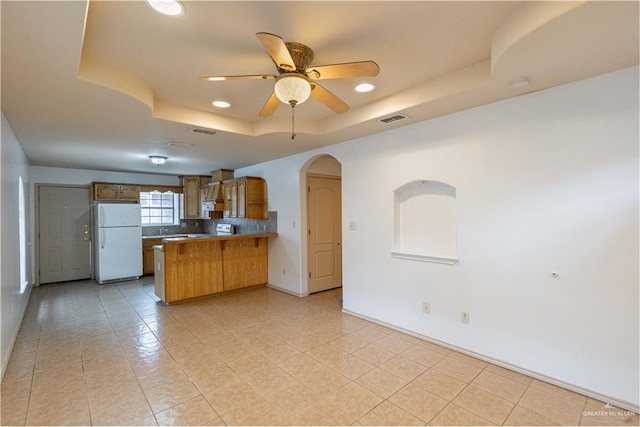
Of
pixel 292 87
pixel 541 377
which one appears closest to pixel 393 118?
pixel 292 87

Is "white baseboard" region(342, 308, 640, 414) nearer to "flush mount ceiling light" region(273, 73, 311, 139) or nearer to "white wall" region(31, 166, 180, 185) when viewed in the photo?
"flush mount ceiling light" region(273, 73, 311, 139)

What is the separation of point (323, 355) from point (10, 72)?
330 centimetres

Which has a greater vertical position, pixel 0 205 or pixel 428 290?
pixel 0 205

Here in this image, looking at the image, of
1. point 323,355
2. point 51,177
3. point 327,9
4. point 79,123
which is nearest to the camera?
point 327,9

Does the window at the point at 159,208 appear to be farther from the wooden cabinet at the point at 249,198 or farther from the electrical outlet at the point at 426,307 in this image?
the electrical outlet at the point at 426,307

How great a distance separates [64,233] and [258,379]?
242 inches

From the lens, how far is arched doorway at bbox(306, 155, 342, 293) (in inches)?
208

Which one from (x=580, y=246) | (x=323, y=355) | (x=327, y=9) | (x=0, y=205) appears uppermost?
(x=327, y=9)

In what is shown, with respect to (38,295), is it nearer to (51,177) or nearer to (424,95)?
(51,177)

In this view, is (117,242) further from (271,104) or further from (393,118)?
(393,118)

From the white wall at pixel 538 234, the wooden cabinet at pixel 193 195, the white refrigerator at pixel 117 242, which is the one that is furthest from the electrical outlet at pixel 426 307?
the white refrigerator at pixel 117 242

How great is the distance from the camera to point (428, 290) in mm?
3346

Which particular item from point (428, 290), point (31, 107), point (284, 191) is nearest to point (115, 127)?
point (31, 107)

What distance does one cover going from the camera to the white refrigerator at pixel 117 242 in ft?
20.5
